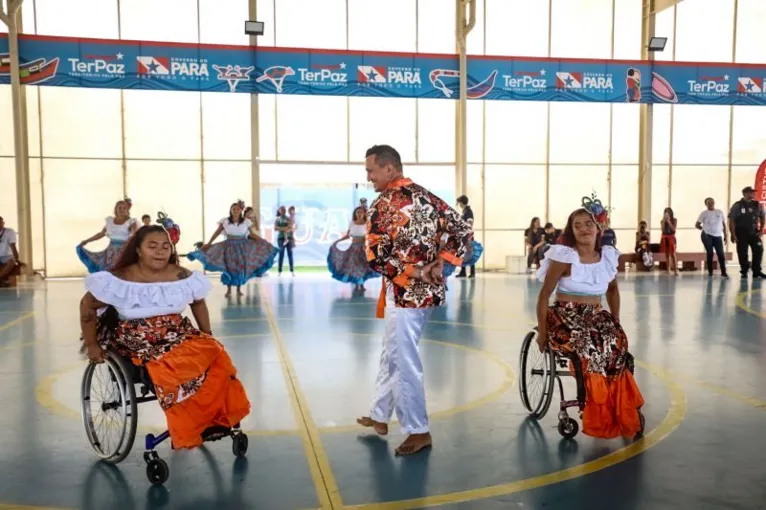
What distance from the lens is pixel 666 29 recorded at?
62.4 ft

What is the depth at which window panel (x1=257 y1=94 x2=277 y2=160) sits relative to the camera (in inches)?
685

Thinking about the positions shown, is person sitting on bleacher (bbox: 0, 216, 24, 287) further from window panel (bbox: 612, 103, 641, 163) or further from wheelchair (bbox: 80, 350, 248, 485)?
window panel (bbox: 612, 103, 641, 163)

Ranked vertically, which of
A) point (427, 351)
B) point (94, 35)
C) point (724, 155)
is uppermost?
point (94, 35)

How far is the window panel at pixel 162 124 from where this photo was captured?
54.8ft

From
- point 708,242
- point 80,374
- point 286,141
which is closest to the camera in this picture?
point 80,374

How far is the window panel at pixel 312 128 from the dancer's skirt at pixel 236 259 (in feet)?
21.0

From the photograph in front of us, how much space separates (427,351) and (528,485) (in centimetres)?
336

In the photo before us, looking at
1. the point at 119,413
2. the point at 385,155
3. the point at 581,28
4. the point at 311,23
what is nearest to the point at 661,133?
the point at 581,28

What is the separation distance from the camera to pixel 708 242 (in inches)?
574

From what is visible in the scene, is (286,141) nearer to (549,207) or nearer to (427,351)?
(549,207)

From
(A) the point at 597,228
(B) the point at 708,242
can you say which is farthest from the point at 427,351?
(B) the point at 708,242

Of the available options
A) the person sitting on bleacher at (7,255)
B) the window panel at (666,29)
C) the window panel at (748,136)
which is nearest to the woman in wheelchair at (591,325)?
the person sitting on bleacher at (7,255)

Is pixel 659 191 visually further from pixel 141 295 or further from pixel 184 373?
pixel 184 373

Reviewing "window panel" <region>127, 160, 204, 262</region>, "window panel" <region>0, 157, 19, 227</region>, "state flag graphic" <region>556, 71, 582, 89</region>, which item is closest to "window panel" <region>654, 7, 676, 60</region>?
"state flag graphic" <region>556, 71, 582, 89</region>
